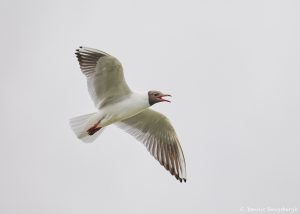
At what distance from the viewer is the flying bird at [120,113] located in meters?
9.85

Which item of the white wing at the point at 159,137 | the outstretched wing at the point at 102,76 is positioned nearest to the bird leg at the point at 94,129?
the outstretched wing at the point at 102,76

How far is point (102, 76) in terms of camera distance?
990 centimetres

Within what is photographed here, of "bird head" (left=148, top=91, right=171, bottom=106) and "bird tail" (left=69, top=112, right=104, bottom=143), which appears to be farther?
"bird tail" (left=69, top=112, right=104, bottom=143)

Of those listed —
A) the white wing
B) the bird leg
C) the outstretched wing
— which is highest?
the outstretched wing

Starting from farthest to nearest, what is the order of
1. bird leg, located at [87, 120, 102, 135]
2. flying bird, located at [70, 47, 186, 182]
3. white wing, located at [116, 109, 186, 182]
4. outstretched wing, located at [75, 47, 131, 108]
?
white wing, located at [116, 109, 186, 182] < bird leg, located at [87, 120, 102, 135] < flying bird, located at [70, 47, 186, 182] < outstretched wing, located at [75, 47, 131, 108]

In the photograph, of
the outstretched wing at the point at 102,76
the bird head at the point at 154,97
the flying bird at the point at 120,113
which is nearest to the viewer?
the outstretched wing at the point at 102,76

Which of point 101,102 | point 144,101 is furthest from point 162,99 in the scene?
point 101,102

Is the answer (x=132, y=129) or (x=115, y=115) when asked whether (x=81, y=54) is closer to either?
(x=115, y=115)

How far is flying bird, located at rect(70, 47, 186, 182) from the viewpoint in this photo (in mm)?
9852

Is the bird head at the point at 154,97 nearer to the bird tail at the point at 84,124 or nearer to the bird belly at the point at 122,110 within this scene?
the bird belly at the point at 122,110

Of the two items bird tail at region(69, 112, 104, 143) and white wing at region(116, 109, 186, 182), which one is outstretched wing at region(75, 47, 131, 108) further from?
white wing at region(116, 109, 186, 182)

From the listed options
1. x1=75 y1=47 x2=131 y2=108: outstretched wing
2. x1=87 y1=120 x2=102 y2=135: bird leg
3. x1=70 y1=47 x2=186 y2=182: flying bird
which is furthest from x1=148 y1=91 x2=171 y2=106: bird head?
x1=87 y1=120 x2=102 y2=135: bird leg

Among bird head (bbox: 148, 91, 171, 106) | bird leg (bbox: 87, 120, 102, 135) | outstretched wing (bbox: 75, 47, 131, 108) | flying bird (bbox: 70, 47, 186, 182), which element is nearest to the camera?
outstretched wing (bbox: 75, 47, 131, 108)

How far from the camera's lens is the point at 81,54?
9945mm
